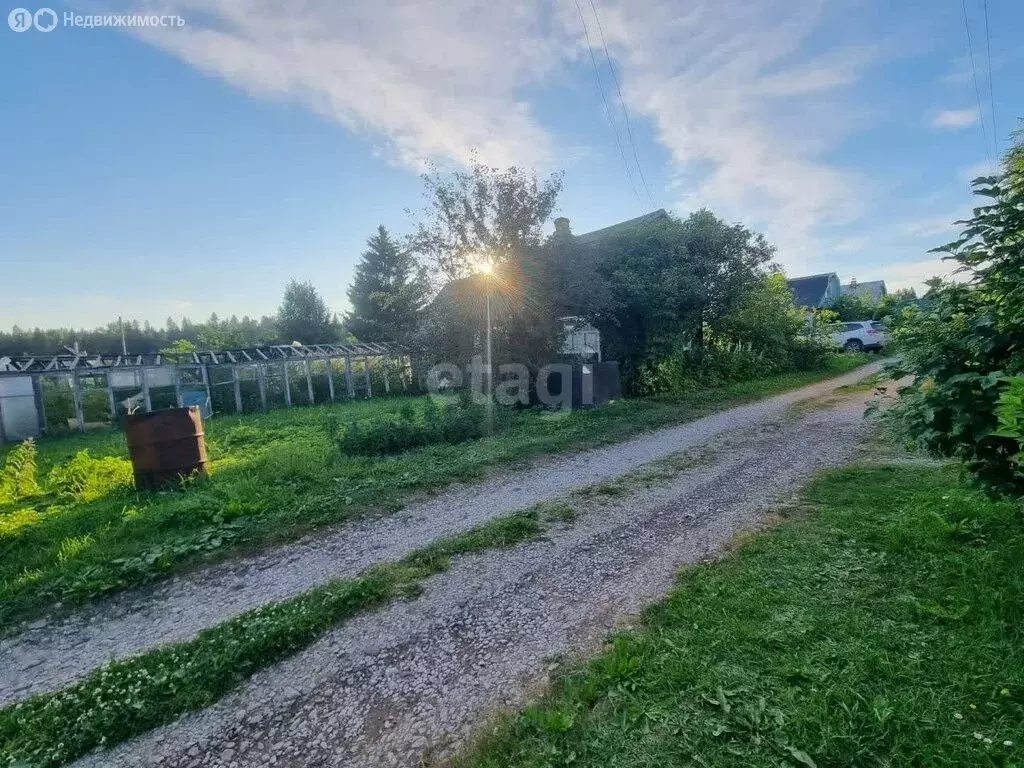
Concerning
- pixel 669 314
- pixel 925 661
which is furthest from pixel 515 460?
pixel 669 314

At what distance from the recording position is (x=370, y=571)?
3.62 m

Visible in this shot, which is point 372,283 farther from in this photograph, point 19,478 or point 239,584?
point 239,584

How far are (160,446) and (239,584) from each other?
3499 millimetres

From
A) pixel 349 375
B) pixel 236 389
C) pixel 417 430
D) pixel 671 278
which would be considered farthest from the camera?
pixel 349 375

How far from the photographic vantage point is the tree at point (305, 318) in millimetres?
35312

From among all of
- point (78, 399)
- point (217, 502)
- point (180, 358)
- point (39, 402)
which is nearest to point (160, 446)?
point (217, 502)

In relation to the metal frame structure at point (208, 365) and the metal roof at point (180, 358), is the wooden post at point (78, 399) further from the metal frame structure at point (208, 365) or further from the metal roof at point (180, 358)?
the metal roof at point (180, 358)

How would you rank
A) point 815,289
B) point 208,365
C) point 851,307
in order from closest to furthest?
point 208,365 < point 851,307 < point 815,289

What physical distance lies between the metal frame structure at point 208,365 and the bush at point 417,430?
4.22 metres

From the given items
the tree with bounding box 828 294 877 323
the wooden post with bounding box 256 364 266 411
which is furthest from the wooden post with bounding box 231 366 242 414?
the tree with bounding box 828 294 877 323

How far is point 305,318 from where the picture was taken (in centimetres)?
3591

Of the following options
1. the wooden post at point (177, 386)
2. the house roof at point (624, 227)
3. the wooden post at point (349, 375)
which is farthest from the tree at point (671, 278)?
the wooden post at point (177, 386)

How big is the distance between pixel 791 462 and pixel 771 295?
11346 mm

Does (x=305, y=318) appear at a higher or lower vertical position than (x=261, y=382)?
higher
